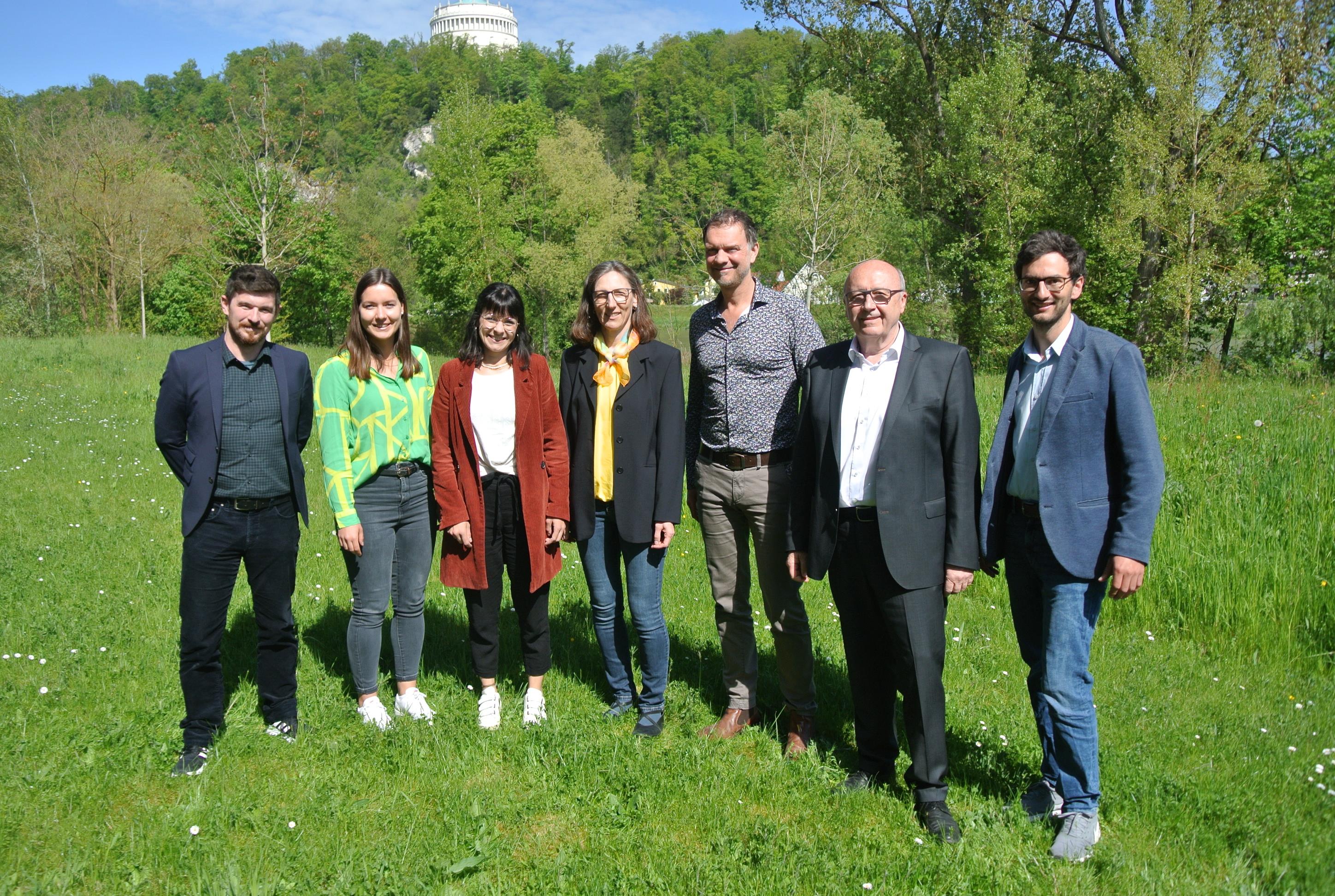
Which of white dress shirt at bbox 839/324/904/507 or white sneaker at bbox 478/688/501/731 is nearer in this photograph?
white dress shirt at bbox 839/324/904/507

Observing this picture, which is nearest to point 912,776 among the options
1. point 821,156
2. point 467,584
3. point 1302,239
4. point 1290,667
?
point 467,584

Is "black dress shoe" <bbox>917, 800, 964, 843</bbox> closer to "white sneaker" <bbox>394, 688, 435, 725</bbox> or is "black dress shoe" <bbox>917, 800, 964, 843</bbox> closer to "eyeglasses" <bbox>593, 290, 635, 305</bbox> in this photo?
"white sneaker" <bbox>394, 688, 435, 725</bbox>

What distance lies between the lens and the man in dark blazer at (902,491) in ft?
11.5

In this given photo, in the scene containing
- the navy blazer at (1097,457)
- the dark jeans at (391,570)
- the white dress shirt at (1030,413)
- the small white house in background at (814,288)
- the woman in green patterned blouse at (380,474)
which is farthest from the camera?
the small white house in background at (814,288)

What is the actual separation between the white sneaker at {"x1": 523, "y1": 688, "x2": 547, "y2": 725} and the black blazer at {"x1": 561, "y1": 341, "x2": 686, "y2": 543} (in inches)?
37.4

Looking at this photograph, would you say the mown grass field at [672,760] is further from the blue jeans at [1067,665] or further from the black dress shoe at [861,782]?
the blue jeans at [1067,665]

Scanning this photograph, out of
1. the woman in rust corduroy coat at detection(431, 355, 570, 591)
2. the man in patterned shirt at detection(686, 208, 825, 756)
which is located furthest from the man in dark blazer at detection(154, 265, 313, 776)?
the man in patterned shirt at detection(686, 208, 825, 756)

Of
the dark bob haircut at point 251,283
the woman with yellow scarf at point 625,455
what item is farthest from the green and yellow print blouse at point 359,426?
the woman with yellow scarf at point 625,455

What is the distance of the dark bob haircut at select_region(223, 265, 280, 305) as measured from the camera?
13.2ft

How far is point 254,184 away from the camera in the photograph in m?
28.6

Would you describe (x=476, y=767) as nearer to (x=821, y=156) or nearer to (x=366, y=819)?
(x=366, y=819)

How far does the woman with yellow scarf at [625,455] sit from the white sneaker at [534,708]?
1.52ft

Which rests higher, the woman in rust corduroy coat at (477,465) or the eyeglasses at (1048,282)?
the eyeglasses at (1048,282)

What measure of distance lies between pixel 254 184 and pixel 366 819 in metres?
29.8
